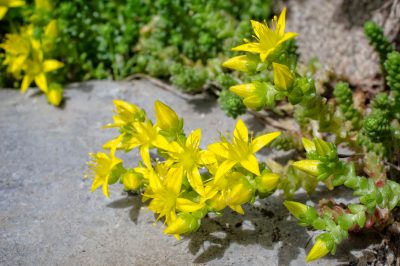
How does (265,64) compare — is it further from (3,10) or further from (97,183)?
(3,10)

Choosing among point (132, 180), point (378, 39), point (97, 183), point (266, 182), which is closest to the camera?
point (266, 182)

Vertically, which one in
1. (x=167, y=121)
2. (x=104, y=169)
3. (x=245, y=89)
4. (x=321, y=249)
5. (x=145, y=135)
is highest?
(x=245, y=89)

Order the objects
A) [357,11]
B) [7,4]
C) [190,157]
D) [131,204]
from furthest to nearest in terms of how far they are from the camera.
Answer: [7,4], [357,11], [131,204], [190,157]

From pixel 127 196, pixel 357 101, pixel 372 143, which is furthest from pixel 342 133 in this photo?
pixel 127 196

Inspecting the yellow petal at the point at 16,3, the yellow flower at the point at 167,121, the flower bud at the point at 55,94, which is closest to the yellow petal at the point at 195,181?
Result: the yellow flower at the point at 167,121

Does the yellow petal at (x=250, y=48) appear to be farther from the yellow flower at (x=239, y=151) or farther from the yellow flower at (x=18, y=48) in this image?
the yellow flower at (x=18, y=48)

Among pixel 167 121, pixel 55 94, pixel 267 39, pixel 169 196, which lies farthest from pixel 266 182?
pixel 55 94

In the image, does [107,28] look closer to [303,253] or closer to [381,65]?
[381,65]

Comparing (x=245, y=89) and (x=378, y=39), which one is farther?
(x=378, y=39)
